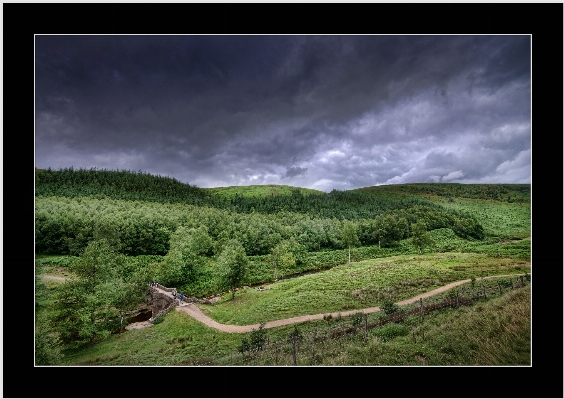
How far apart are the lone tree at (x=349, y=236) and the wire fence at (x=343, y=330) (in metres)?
3.39

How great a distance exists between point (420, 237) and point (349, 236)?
3367mm

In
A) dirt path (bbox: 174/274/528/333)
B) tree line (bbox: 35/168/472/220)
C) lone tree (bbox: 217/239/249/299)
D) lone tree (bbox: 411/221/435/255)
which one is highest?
tree line (bbox: 35/168/472/220)

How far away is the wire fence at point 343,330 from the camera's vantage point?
6.68 m

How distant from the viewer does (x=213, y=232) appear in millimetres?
10648

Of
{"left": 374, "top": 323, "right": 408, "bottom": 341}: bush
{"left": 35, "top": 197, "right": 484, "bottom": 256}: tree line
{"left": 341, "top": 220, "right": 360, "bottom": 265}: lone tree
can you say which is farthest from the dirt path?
{"left": 341, "top": 220, "right": 360, "bottom": 265}: lone tree

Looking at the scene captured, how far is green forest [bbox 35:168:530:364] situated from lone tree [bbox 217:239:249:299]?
46 mm

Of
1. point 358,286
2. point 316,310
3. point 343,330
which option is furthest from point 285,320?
point 358,286

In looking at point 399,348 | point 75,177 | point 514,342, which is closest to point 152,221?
point 75,177

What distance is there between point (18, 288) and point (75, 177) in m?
4.82

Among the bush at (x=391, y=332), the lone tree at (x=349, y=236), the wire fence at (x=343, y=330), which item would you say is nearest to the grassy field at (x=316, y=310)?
the bush at (x=391, y=332)

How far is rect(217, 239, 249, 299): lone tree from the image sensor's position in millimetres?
10125

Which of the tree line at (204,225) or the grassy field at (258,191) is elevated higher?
the grassy field at (258,191)

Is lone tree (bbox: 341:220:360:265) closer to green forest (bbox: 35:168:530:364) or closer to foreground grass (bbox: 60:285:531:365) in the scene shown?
green forest (bbox: 35:168:530:364)

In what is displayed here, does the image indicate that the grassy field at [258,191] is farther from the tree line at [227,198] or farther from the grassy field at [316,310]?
the grassy field at [316,310]
